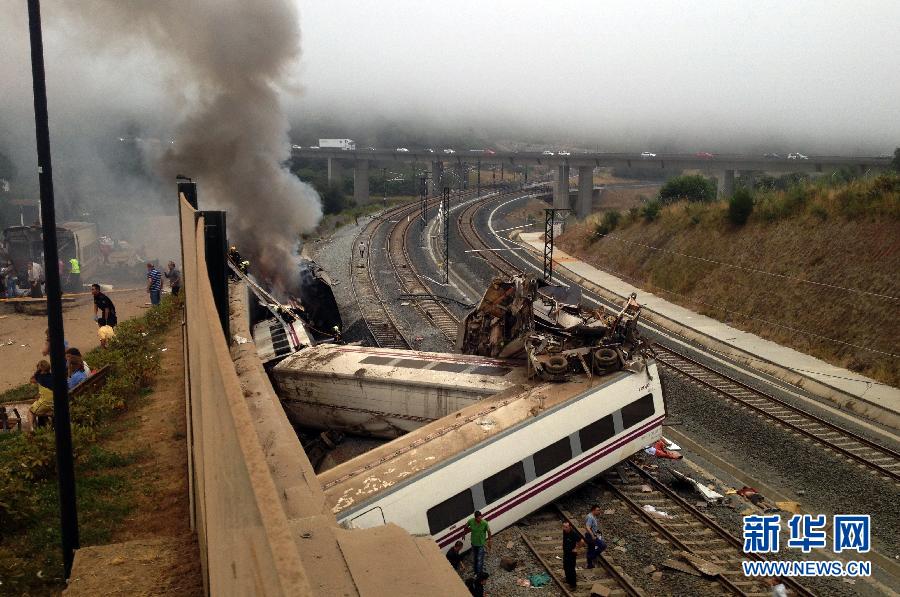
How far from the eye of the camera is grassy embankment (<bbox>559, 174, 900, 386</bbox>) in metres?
25.1

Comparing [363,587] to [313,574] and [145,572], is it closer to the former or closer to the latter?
[313,574]

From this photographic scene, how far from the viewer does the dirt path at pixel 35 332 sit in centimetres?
2269

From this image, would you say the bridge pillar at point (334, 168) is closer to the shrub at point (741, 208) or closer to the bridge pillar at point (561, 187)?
the bridge pillar at point (561, 187)

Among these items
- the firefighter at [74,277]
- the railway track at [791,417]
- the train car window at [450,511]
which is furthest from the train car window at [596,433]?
the firefighter at [74,277]

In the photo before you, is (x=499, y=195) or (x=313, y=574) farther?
(x=499, y=195)

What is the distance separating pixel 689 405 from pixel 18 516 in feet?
50.9

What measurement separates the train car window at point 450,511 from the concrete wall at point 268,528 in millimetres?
2994

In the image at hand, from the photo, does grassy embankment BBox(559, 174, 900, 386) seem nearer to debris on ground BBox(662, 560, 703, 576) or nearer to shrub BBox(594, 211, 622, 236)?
shrub BBox(594, 211, 622, 236)

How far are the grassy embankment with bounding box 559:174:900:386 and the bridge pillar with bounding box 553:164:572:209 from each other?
32611 mm

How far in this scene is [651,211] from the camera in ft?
150

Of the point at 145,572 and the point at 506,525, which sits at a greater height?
the point at 145,572

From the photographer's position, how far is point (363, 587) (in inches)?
213

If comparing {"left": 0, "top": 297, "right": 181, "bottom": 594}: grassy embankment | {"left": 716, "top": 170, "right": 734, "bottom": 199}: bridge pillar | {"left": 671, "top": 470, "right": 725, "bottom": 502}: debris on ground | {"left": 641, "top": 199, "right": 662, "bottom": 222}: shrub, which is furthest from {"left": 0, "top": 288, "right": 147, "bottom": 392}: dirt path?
{"left": 716, "top": 170, "right": 734, "bottom": 199}: bridge pillar

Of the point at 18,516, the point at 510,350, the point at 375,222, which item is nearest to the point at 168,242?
the point at 375,222
